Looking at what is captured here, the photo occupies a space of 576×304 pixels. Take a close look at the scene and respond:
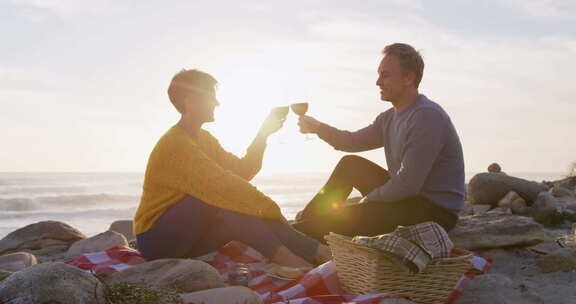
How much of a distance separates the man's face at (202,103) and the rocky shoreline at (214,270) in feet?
4.50

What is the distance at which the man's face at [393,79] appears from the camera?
16.0 ft

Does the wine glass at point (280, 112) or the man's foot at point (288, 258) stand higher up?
the wine glass at point (280, 112)

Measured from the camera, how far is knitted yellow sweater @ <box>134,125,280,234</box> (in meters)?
4.66

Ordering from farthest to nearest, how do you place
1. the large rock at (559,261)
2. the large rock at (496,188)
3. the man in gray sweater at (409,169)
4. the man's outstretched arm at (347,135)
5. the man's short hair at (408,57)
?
the large rock at (496,188) → the man's outstretched arm at (347,135) → the large rock at (559,261) → the man's short hair at (408,57) → the man in gray sweater at (409,169)

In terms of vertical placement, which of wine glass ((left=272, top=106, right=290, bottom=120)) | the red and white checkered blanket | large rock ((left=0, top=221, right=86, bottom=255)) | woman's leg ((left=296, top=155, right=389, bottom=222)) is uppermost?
wine glass ((left=272, top=106, right=290, bottom=120))

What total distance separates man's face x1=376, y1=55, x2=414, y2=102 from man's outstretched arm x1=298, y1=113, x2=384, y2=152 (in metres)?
0.87

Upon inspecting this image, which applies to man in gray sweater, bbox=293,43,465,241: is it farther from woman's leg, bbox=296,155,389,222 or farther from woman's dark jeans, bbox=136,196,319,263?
woman's dark jeans, bbox=136,196,319,263

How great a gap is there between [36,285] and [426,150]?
10.2ft

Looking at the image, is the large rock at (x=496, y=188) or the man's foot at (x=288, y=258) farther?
the large rock at (x=496, y=188)

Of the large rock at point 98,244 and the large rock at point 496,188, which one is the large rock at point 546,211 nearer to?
the large rock at point 496,188

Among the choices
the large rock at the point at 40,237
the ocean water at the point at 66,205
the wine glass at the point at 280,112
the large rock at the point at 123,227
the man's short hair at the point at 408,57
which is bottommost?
the ocean water at the point at 66,205

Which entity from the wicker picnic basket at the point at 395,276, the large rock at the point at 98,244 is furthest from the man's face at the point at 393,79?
the large rock at the point at 98,244

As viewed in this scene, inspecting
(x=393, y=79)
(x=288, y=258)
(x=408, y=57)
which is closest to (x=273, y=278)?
(x=288, y=258)

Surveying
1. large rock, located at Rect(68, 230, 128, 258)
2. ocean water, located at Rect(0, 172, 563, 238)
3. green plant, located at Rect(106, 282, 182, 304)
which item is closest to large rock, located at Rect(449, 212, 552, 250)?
green plant, located at Rect(106, 282, 182, 304)
